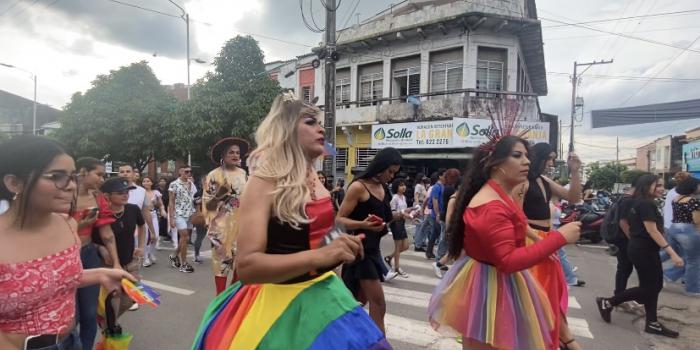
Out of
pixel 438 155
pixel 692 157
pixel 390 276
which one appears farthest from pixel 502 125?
pixel 692 157

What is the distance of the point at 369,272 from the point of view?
3795mm

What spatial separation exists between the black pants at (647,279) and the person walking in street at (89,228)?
5469mm

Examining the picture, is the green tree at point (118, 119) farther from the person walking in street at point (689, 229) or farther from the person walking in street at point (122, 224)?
the person walking in street at point (689, 229)

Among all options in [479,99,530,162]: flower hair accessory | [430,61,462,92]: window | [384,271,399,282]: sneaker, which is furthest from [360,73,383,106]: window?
[479,99,530,162]: flower hair accessory

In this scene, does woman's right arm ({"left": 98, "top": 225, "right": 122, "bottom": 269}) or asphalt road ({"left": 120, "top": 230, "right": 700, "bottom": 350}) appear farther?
asphalt road ({"left": 120, "top": 230, "right": 700, "bottom": 350})

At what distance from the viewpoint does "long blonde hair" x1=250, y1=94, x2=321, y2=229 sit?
1737 millimetres

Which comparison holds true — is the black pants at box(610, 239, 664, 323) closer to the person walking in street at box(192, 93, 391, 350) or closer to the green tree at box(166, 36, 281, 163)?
the person walking in street at box(192, 93, 391, 350)

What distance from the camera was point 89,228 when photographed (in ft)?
12.8

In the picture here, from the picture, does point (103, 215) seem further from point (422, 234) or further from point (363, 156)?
point (363, 156)

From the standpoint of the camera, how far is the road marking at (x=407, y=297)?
5.98 m

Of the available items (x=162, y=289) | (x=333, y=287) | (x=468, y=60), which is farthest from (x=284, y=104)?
(x=468, y=60)

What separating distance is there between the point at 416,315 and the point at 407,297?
0.79 m

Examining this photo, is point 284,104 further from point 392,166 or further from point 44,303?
point 392,166

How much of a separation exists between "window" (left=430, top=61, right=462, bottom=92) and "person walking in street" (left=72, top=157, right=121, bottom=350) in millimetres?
16227
